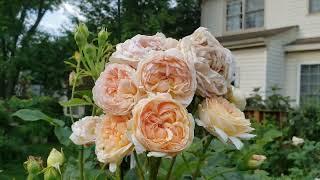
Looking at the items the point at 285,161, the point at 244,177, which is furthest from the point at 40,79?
the point at 244,177

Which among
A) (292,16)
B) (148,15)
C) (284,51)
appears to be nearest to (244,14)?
(292,16)

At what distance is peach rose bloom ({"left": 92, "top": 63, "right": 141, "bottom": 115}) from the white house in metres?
11.3

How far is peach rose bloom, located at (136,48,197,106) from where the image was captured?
1.01 meters

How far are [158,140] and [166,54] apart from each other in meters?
0.18

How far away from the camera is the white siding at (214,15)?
50.6 feet

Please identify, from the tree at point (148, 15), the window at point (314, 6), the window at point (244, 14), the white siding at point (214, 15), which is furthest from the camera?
the white siding at point (214, 15)

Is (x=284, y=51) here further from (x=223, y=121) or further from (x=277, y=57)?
(x=223, y=121)

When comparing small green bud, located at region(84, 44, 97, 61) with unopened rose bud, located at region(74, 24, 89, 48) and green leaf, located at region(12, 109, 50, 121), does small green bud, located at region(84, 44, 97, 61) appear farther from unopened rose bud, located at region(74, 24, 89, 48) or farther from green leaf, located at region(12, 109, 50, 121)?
green leaf, located at region(12, 109, 50, 121)

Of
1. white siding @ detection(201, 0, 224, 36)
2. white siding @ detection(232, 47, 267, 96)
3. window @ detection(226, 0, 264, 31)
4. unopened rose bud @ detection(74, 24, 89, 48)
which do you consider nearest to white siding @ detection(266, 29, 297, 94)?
white siding @ detection(232, 47, 267, 96)

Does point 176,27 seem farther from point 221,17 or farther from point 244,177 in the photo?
point 244,177

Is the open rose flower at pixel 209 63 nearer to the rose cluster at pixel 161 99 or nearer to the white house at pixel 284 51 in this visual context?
the rose cluster at pixel 161 99

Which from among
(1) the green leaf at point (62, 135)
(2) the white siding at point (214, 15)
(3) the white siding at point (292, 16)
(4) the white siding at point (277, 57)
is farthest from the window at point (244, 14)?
(1) the green leaf at point (62, 135)

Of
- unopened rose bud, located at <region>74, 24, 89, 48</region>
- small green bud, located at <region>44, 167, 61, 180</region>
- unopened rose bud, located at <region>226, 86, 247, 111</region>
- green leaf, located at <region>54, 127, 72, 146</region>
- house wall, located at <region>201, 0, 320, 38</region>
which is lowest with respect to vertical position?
small green bud, located at <region>44, 167, 61, 180</region>

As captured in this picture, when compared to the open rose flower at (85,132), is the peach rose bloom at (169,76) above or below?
above
